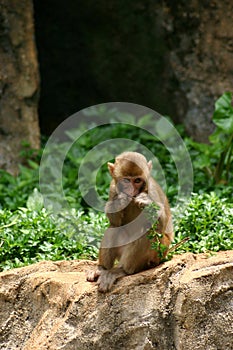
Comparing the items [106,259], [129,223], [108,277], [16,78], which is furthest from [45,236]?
[16,78]

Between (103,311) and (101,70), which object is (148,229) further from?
A: (101,70)

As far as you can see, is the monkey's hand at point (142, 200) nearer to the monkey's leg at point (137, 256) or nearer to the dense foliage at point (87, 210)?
the monkey's leg at point (137, 256)

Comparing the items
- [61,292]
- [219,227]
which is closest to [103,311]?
[61,292]

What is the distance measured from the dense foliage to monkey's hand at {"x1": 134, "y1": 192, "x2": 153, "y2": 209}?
1078 mm

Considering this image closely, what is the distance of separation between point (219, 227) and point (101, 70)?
5.82 m

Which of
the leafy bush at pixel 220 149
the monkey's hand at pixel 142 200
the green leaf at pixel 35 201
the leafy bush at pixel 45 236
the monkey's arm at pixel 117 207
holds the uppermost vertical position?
the monkey's hand at pixel 142 200

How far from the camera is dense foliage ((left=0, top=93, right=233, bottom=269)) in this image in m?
8.07

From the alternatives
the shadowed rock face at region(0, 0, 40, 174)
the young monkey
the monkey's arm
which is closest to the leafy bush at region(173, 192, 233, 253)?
the young monkey

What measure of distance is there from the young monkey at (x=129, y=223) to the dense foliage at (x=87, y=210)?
85 cm

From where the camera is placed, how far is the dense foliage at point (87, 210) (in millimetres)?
8070

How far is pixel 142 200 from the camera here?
660 cm

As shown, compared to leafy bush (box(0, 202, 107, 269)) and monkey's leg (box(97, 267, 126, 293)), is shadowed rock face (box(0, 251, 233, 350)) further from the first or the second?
leafy bush (box(0, 202, 107, 269))

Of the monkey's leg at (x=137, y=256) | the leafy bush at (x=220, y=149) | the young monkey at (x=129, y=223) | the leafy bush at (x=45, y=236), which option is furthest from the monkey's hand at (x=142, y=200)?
the leafy bush at (x=220, y=149)

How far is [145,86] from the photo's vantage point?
12875 millimetres
